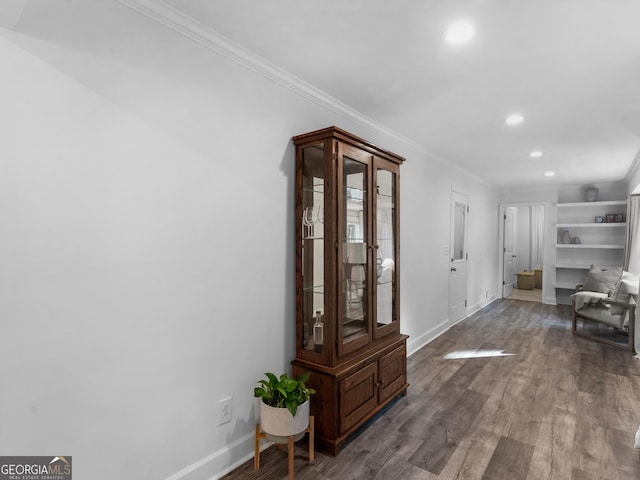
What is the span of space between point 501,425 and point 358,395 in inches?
43.9

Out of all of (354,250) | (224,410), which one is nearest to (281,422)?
(224,410)

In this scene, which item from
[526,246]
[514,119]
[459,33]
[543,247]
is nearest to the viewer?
[459,33]

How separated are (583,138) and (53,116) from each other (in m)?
4.63

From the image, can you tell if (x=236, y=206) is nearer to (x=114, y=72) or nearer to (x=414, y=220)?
(x=114, y=72)

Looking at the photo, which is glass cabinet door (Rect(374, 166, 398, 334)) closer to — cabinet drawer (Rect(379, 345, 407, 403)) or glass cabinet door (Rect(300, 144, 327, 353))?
cabinet drawer (Rect(379, 345, 407, 403))

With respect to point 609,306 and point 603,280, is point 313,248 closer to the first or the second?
point 609,306

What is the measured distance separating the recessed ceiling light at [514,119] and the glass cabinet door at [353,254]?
5.27 ft

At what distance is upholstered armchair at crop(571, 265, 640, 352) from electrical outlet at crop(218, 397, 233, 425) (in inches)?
190

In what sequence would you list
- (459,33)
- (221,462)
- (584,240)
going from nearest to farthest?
(459,33) → (221,462) → (584,240)

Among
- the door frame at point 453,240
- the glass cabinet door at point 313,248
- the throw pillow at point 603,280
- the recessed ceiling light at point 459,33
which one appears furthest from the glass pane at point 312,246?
the throw pillow at point 603,280

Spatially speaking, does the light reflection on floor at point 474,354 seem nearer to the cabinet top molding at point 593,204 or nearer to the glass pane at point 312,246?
the glass pane at point 312,246

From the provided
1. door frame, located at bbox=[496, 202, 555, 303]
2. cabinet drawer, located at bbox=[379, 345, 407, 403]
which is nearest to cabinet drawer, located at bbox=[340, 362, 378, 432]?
cabinet drawer, located at bbox=[379, 345, 407, 403]

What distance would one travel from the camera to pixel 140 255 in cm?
167

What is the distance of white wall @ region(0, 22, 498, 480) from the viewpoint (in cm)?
135
